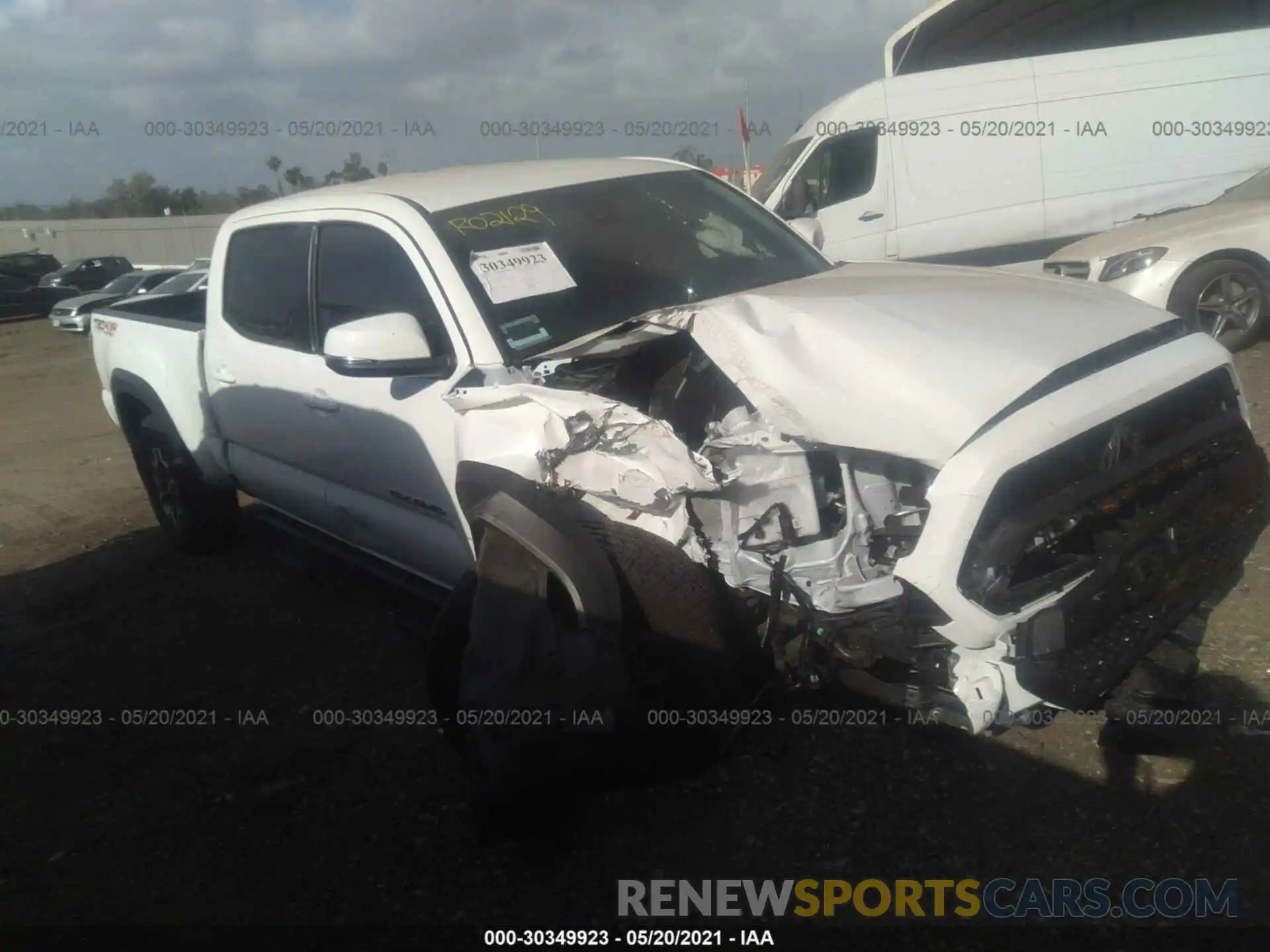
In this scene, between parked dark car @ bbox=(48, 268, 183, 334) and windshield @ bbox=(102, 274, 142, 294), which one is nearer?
parked dark car @ bbox=(48, 268, 183, 334)

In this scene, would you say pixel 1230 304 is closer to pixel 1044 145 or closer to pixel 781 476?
pixel 1044 145

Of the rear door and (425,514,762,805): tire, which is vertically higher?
the rear door

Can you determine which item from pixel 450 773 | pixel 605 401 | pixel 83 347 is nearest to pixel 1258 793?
pixel 605 401

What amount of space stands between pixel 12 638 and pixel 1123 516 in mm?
5009

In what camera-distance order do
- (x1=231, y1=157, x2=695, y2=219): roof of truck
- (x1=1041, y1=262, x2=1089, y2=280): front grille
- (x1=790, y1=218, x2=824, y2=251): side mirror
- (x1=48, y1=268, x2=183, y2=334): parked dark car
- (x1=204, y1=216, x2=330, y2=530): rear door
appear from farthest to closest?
(x1=48, y1=268, x2=183, y2=334): parked dark car → (x1=1041, y1=262, x2=1089, y2=280): front grille → (x1=790, y1=218, x2=824, y2=251): side mirror → (x1=204, y1=216, x2=330, y2=530): rear door → (x1=231, y1=157, x2=695, y2=219): roof of truck

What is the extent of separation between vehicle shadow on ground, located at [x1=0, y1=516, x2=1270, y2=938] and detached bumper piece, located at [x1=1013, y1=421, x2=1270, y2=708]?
43cm

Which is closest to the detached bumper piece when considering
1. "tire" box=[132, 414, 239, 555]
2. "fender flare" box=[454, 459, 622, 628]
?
"fender flare" box=[454, 459, 622, 628]

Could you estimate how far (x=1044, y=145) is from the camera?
31.6 feet

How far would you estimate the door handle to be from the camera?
4.03m

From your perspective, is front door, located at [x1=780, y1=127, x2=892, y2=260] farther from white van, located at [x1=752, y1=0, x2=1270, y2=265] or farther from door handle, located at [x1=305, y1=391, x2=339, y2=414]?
door handle, located at [x1=305, y1=391, x2=339, y2=414]

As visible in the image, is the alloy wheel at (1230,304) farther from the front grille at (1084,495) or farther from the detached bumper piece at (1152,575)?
the front grille at (1084,495)

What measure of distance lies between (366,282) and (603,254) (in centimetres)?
92

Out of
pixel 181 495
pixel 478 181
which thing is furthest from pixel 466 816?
pixel 181 495

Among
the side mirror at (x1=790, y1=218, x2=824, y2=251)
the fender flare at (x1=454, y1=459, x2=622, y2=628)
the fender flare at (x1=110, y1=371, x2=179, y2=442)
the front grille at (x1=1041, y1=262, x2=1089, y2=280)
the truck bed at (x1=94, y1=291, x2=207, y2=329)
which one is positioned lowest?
the fender flare at (x1=454, y1=459, x2=622, y2=628)
